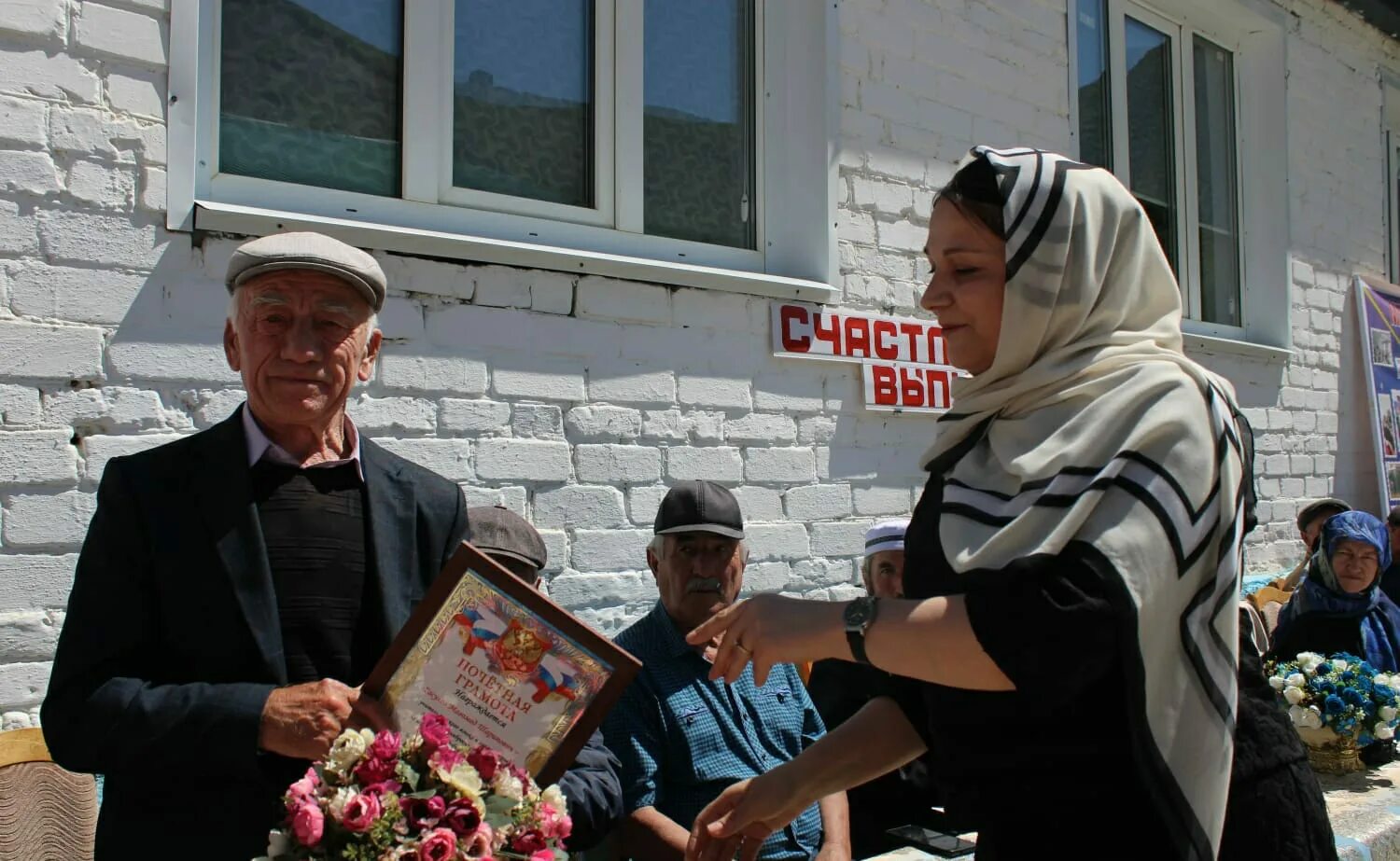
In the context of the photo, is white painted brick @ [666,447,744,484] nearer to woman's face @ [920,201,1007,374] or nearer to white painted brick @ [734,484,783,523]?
white painted brick @ [734,484,783,523]

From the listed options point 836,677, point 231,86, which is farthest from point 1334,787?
point 231,86

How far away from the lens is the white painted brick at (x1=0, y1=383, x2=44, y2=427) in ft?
8.46

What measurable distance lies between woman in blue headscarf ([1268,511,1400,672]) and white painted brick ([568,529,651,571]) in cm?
280

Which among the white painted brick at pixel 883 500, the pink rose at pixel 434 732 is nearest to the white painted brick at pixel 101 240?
the pink rose at pixel 434 732

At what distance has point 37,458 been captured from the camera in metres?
2.62

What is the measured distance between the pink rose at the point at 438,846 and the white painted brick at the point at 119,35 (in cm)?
226

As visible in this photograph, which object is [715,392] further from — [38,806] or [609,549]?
[38,806]

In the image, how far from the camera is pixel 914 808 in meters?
3.28

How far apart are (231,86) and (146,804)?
2.04 metres

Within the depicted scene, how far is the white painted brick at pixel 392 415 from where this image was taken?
3.13 m

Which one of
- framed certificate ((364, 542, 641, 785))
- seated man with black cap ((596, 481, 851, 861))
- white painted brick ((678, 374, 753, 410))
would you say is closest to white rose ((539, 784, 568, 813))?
framed certificate ((364, 542, 641, 785))

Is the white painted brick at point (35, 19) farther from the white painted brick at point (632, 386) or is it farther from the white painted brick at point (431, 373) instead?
the white painted brick at point (632, 386)

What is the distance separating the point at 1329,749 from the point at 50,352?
3.76 meters

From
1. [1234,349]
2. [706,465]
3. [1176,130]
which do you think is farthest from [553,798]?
[1176,130]
